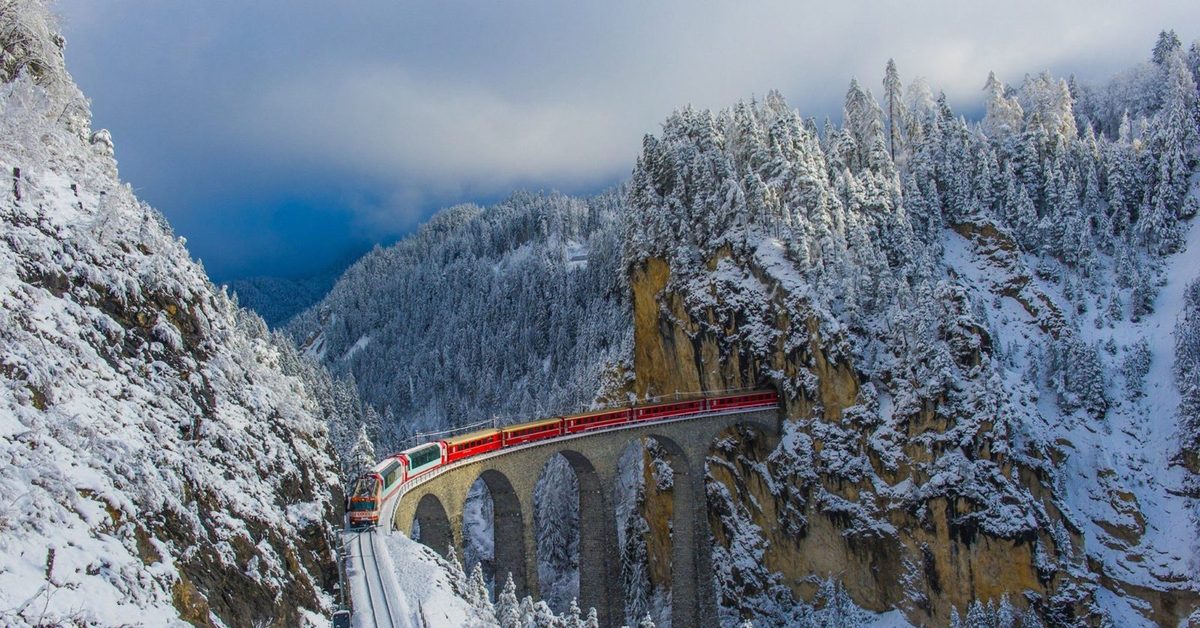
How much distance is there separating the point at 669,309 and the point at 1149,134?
46.7 meters

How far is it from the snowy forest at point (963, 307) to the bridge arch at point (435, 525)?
89.5 ft

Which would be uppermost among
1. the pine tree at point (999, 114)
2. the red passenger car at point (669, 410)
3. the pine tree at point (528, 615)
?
the pine tree at point (999, 114)

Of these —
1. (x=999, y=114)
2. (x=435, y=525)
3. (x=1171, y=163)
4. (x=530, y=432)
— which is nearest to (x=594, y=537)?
(x=530, y=432)

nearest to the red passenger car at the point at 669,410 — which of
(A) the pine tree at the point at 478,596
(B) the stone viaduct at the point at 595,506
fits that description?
(B) the stone viaduct at the point at 595,506

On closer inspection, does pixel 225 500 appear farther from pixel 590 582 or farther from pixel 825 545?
pixel 825 545

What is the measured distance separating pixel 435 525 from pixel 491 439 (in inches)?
209

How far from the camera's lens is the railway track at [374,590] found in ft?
68.7

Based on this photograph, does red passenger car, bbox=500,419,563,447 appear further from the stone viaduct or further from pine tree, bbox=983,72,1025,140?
pine tree, bbox=983,72,1025,140

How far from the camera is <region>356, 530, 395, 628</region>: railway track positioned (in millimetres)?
20938

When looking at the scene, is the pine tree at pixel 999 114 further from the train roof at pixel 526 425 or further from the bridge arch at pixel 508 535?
the bridge arch at pixel 508 535

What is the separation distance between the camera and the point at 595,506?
4691 cm

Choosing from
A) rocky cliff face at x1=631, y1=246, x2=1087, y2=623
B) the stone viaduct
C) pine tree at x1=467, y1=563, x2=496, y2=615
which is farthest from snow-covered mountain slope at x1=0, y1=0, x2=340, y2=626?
rocky cliff face at x1=631, y1=246, x2=1087, y2=623

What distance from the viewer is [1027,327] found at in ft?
182

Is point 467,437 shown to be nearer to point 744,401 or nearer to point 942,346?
point 744,401
